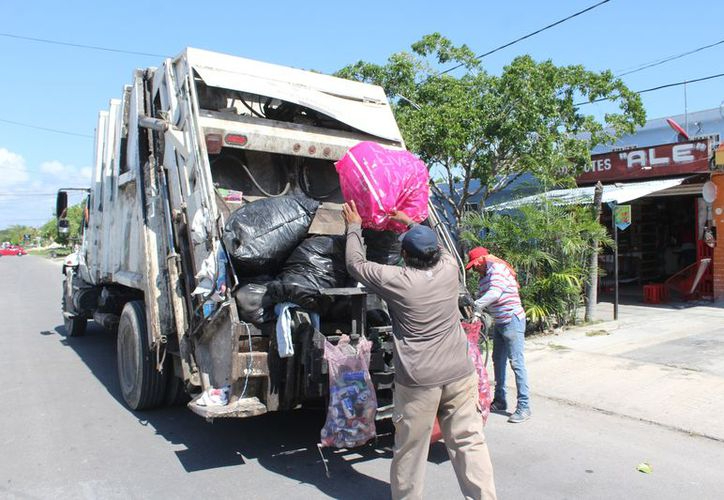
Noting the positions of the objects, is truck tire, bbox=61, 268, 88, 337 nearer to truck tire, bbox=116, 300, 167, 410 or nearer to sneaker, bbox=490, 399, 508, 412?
truck tire, bbox=116, 300, 167, 410

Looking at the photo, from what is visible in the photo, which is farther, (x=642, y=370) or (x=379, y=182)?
(x=642, y=370)

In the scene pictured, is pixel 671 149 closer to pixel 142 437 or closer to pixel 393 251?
pixel 393 251

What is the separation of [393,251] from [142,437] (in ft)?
8.25

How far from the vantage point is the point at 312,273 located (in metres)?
4.21

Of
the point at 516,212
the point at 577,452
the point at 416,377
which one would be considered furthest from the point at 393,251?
the point at 516,212

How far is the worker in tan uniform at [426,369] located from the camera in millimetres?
3160

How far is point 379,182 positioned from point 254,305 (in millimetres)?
1189

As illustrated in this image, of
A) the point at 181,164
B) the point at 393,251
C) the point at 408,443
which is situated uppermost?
the point at 181,164

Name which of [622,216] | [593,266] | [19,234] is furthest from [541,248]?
[19,234]

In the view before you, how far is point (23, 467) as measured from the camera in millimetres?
4320

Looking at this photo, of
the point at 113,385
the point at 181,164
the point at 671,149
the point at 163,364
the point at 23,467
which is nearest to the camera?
the point at 23,467

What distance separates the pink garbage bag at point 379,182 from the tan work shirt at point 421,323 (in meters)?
1.00

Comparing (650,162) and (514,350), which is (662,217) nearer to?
(650,162)

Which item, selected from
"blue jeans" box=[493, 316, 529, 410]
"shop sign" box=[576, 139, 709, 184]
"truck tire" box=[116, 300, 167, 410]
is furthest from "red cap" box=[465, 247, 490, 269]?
"shop sign" box=[576, 139, 709, 184]
